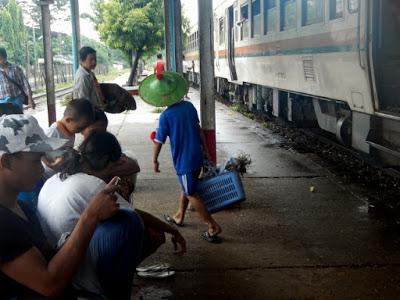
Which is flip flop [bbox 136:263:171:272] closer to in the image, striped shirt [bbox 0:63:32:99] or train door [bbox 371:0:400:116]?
train door [bbox 371:0:400:116]

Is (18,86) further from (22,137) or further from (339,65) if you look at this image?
(22,137)

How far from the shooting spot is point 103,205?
2270mm

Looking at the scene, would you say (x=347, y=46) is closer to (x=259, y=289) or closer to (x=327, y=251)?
(x=327, y=251)

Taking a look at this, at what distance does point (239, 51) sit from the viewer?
12820 mm

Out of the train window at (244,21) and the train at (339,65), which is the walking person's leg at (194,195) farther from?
the train window at (244,21)

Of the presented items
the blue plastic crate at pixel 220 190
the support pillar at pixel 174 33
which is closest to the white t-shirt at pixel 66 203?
the blue plastic crate at pixel 220 190

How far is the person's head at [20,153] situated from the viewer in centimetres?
212

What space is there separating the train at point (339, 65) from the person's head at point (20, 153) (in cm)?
367

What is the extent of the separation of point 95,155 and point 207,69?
10.9ft

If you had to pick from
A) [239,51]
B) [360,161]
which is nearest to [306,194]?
[360,161]

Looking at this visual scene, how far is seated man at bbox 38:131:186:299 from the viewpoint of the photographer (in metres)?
2.54

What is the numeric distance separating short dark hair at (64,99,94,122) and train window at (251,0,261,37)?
24.9ft

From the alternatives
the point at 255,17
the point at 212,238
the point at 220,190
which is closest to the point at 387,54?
the point at 220,190

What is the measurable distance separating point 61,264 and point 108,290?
1.88 feet
